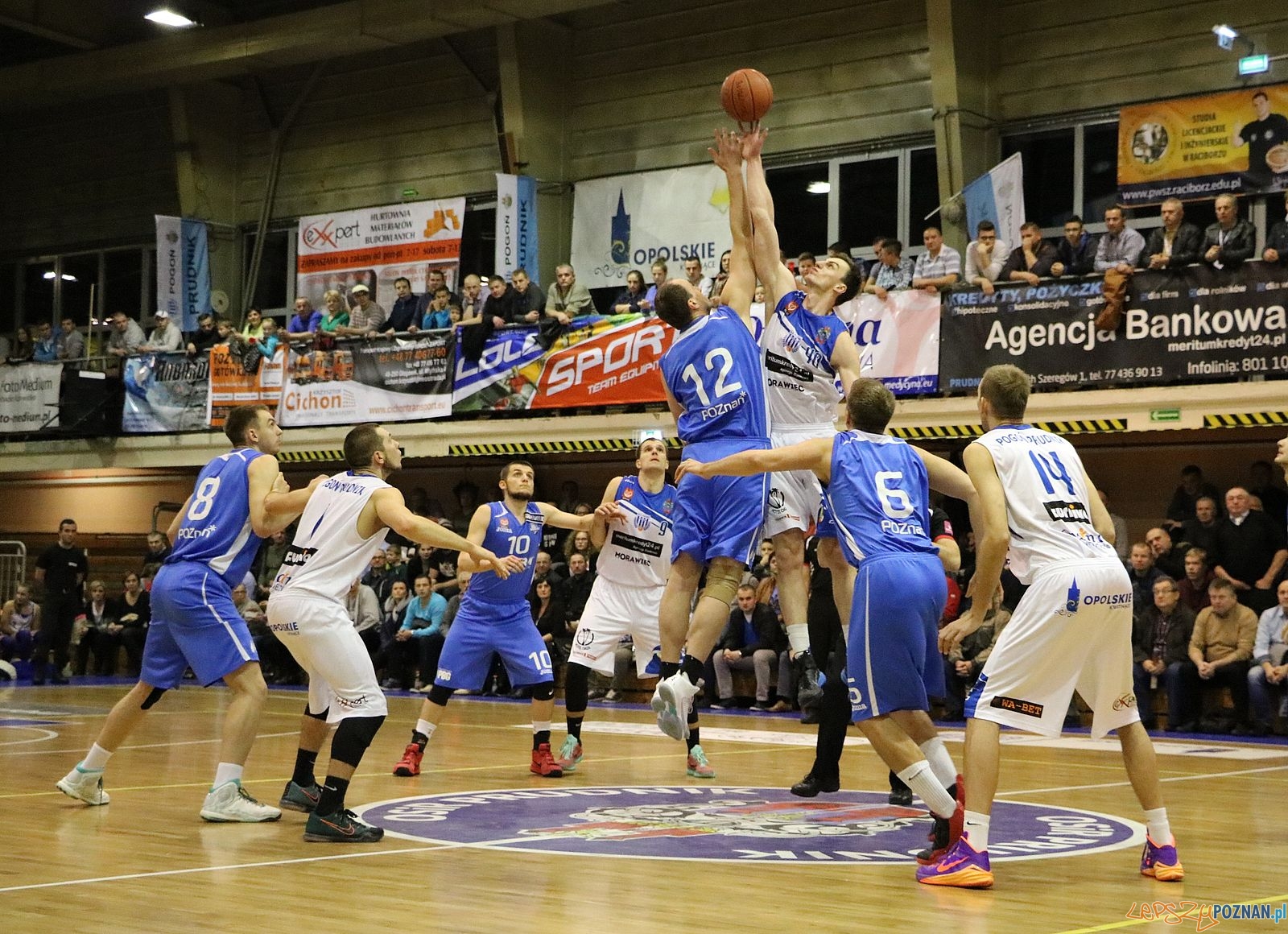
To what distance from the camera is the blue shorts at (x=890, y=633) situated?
20.3 ft

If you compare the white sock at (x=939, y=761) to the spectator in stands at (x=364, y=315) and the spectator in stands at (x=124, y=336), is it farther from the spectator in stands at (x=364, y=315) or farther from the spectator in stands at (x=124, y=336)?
the spectator in stands at (x=124, y=336)

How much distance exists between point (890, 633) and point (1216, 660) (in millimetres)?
8830

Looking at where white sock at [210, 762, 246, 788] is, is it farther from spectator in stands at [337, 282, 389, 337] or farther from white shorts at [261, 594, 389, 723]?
spectator in stands at [337, 282, 389, 337]

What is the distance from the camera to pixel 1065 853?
670 cm

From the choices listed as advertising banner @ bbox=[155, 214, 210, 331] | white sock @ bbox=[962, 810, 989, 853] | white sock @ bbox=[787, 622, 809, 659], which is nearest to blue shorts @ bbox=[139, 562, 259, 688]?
white sock @ bbox=[787, 622, 809, 659]

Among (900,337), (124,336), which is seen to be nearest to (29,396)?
(124,336)

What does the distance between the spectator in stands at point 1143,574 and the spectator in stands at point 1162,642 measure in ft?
0.27

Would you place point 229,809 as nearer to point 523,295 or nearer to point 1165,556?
point 1165,556

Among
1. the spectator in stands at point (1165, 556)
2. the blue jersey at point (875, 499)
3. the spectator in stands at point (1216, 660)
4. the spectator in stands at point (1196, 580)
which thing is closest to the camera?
the blue jersey at point (875, 499)

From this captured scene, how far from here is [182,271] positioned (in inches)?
984

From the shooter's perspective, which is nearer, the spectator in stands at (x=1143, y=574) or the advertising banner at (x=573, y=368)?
the spectator in stands at (x=1143, y=574)

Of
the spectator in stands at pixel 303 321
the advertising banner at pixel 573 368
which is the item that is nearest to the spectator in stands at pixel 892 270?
the advertising banner at pixel 573 368

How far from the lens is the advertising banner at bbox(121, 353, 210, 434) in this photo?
22.2m

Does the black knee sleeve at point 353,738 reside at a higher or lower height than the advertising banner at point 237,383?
lower
